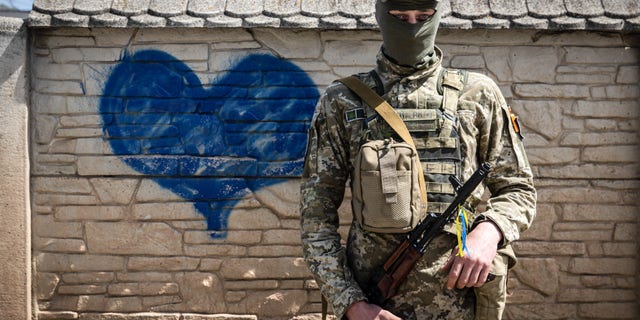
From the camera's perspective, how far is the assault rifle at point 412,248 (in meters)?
2.36

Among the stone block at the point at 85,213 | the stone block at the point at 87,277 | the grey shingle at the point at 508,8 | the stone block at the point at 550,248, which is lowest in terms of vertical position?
the stone block at the point at 87,277

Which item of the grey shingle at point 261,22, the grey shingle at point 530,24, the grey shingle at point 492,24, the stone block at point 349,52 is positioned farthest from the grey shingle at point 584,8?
the grey shingle at point 261,22

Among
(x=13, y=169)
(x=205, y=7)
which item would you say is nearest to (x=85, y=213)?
(x=13, y=169)

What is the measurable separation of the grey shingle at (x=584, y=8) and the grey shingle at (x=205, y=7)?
6.93ft

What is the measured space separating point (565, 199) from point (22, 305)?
3496mm

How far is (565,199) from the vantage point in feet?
14.6

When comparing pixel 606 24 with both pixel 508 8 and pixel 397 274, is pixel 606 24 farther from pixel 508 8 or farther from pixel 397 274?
pixel 397 274

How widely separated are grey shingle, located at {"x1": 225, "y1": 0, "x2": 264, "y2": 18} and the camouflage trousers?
2.27 metres

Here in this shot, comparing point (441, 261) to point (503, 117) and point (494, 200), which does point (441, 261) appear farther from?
point (503, 117)

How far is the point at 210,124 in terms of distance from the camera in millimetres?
4480

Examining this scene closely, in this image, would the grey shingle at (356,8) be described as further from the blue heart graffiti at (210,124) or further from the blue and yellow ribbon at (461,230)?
the blue and yellow ribbon at (461,230)

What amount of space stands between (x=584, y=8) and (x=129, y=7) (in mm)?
2768

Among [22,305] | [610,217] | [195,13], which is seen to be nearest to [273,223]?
[195,13]

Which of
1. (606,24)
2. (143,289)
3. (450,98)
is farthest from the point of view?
(143,289)
